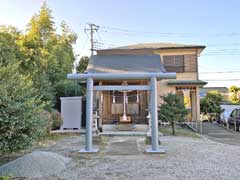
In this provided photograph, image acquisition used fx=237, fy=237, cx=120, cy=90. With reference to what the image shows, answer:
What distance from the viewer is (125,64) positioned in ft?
28.9

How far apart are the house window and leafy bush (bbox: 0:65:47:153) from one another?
1416 cm

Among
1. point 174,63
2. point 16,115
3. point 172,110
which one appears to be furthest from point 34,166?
point 174,63

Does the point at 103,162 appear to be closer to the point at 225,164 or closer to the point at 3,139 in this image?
the point at 3,139

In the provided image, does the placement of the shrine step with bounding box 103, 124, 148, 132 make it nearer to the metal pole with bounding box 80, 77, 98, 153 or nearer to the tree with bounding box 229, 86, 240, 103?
the metal pole with bounding box 80, 77, 98, 153

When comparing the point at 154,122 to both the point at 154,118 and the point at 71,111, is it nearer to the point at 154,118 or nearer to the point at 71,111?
the point at 154,118

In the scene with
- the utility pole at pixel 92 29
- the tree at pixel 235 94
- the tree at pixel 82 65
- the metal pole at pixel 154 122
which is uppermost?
the utility pole at pixel 92 29

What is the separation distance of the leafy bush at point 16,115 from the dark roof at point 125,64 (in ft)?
10.9

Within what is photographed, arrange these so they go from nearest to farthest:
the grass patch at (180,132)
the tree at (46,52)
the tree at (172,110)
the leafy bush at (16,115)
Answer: the leafy bush at (16,115) < the tree at (172,110) < the grass patch at (180,132) < the tree at (46,52)

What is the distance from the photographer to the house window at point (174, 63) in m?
18.2

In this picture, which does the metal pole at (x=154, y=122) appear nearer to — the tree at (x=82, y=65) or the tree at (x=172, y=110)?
the tree at (x=172, y=110)

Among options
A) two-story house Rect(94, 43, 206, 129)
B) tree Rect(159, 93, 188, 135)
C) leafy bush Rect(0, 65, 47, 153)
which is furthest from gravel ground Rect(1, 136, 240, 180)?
two-story house Rect(94, 43, 206, 129)

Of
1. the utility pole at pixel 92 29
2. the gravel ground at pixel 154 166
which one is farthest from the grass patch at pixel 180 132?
the utility pole at pixel 92 29

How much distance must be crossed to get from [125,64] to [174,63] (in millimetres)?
10390

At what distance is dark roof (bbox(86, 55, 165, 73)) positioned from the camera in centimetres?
823
